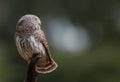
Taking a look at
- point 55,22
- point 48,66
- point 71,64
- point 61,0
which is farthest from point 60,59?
point 48,66

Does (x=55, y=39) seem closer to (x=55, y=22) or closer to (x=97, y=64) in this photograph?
(x=55, y=22)

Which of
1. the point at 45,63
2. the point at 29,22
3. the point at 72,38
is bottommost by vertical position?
the point at 72,38

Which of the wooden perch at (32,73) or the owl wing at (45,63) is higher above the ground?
the wooden perch at (32,73)

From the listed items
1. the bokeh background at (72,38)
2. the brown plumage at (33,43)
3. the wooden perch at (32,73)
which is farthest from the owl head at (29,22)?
the bokeh background at (72,38)

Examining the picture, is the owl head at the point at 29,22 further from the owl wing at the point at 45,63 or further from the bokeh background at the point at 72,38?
the bokeh background at the point at 72,38

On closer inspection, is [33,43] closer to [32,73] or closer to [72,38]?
[32,73]

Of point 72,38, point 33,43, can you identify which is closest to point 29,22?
point 33,43

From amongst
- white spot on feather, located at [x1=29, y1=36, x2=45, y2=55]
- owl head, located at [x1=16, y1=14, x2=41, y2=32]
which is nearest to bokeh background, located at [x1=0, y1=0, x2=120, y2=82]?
white spot on feather, located at [x1=29, y1=36, x2=45, y2=55]
